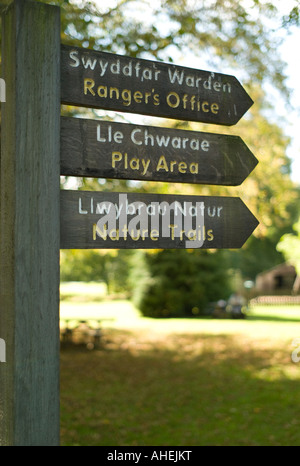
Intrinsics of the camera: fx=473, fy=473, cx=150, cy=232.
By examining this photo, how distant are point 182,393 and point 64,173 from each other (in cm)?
787

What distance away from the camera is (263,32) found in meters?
7.65

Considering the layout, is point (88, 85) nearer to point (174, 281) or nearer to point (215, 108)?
point (215, 108)

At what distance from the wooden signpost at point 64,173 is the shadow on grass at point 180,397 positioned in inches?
179

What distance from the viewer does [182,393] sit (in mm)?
9461

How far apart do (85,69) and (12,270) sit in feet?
3.85

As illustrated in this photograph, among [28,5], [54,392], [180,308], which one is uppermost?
[28,5]

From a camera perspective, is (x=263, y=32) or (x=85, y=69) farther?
(x=263, y=32)

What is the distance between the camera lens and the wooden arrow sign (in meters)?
2.52

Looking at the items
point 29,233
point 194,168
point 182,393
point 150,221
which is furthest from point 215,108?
point 182,393

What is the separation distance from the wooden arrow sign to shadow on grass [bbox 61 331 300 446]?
14.6 feet

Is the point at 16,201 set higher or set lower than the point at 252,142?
lower

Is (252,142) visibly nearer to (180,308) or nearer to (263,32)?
(263,32)

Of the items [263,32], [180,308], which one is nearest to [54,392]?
[263,32]

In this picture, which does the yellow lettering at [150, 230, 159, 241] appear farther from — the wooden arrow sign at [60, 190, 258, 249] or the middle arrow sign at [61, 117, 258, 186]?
the middle arrow sign at [61, 117, 258, 186]
